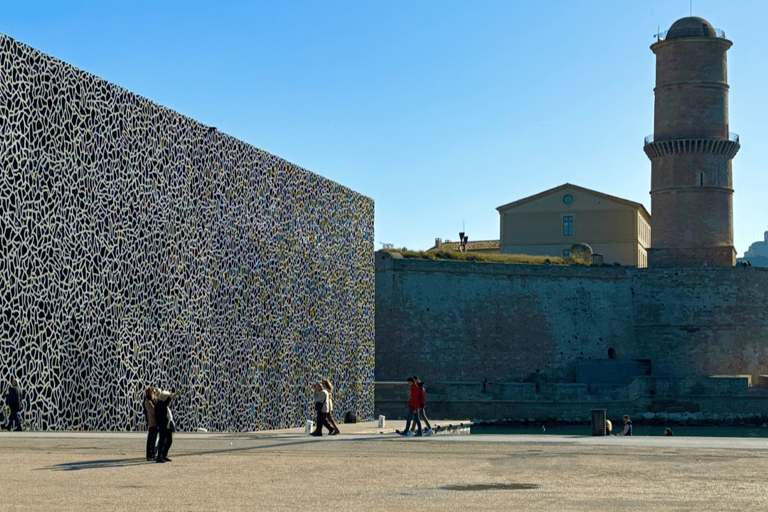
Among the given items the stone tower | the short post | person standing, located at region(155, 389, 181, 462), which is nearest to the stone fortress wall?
the stone tower

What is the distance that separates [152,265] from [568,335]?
25545mm

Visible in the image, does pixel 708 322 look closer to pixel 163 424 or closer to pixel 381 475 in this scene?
pixel 163 424

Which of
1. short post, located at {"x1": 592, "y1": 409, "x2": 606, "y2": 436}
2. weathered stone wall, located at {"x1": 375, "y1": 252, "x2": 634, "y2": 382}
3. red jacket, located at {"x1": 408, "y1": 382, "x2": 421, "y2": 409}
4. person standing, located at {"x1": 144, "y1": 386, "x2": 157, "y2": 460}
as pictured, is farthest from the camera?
weathered stone wall, located at {"x1": 375, "y1": 252, "x2": 634, "y2": 382}

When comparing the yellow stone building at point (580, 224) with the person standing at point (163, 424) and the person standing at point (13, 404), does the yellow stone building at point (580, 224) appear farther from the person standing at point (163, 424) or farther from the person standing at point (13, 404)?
the person standing at point (163, 424)

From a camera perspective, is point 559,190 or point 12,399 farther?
point 559,190

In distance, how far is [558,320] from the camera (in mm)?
42344

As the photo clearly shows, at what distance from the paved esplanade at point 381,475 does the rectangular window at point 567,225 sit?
37.4m

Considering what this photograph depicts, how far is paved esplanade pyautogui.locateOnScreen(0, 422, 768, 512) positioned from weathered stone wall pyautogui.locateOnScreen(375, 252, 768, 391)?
2506 centimetres

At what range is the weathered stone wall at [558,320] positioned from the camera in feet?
132

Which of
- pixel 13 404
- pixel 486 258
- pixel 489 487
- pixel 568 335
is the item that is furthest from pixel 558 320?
pixel 489 487

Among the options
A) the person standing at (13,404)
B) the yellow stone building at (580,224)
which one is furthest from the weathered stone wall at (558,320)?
the person standing at (13,404)

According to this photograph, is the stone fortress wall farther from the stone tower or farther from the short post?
the short post

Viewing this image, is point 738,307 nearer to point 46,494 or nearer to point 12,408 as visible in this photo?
point 12,408

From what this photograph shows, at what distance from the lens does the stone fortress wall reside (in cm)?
3894
